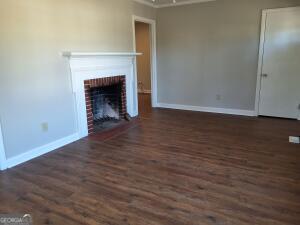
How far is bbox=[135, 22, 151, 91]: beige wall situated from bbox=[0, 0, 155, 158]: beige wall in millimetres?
4113

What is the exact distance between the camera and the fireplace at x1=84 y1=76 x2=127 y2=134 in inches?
173

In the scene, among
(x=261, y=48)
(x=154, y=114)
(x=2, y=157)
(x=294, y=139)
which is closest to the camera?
(x=2, y=157)

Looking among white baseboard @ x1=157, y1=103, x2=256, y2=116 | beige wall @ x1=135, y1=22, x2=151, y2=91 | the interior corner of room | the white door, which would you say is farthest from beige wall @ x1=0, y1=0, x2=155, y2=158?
beige wall @ x1=135, y1=22, x2=151, y2=91

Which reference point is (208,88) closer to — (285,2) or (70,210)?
(285,2)

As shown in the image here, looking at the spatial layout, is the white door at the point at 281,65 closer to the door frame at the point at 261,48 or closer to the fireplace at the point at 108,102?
the door frame at the point at 261,48

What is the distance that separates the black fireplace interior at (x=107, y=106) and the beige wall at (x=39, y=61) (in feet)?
2.80

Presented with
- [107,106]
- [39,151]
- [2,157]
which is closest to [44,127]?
[39,151]

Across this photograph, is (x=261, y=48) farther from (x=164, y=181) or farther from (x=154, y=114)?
(x=164, y=181)

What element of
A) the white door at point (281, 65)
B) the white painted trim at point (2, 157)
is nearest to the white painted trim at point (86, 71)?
the white painted trim at point (2, 157)

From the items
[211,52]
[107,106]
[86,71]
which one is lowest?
[107,106]

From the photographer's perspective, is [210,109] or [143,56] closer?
[210,109]

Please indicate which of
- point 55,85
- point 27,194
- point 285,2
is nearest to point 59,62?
point 55,85

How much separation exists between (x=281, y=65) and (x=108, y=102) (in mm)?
3474

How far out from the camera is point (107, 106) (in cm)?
491
